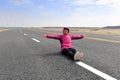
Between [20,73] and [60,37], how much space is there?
361cm

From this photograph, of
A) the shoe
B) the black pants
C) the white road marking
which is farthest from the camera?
the black pants

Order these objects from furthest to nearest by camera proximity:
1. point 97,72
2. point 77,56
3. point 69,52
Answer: point 69,52, point 77,56, point 97,72

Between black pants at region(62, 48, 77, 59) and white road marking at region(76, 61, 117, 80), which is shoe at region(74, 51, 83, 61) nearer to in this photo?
black pants at region(62, 48, 77, 59)

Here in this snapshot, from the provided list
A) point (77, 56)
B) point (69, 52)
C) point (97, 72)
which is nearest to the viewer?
point (97, 72)

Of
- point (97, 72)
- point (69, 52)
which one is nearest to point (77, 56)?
point (69, 52)

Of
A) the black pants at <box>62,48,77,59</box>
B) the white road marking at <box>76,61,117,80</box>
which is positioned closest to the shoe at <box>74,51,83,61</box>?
the black pants at <box>62,48,77,59</box>

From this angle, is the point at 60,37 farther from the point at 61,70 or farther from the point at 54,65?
the point at 61,70

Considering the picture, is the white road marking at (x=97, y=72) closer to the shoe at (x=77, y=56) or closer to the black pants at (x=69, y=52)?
the shoe at (x=77, y=56)

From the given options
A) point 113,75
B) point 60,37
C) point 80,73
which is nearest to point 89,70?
point 80,73

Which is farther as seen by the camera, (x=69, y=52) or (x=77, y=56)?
(x=69, y=52)

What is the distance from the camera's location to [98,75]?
4867mm

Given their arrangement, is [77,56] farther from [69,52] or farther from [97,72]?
[97,72]

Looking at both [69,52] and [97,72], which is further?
[69,52]

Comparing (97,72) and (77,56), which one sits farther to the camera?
(77,56)
